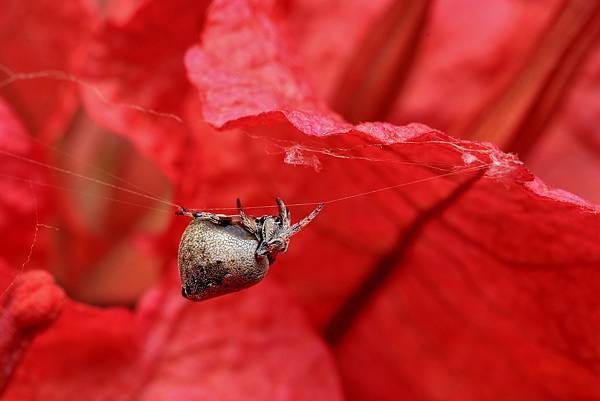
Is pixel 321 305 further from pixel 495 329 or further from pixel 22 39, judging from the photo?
pixel 22 39

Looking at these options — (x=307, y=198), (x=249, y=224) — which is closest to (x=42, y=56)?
(x=307, y=198)

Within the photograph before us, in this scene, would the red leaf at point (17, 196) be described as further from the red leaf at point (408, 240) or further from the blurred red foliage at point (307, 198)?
the red leaf at point (408, 240)

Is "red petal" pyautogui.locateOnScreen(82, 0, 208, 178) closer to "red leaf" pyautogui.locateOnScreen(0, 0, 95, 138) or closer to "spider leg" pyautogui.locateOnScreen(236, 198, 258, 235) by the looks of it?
"red leaf" pyautogui.locateOnScreen(0, 0, 95, 138)

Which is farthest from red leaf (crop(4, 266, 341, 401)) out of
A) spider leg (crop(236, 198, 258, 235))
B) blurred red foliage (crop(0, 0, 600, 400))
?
spider leg (crop(236, 198, 258, 235))

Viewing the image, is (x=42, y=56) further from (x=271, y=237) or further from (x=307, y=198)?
(x=271, y=237)

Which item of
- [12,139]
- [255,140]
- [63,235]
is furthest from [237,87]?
[63,235]

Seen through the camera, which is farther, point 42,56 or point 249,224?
point 42,56

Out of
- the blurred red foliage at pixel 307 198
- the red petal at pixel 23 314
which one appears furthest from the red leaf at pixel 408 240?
the red petal at pixel 23 314
